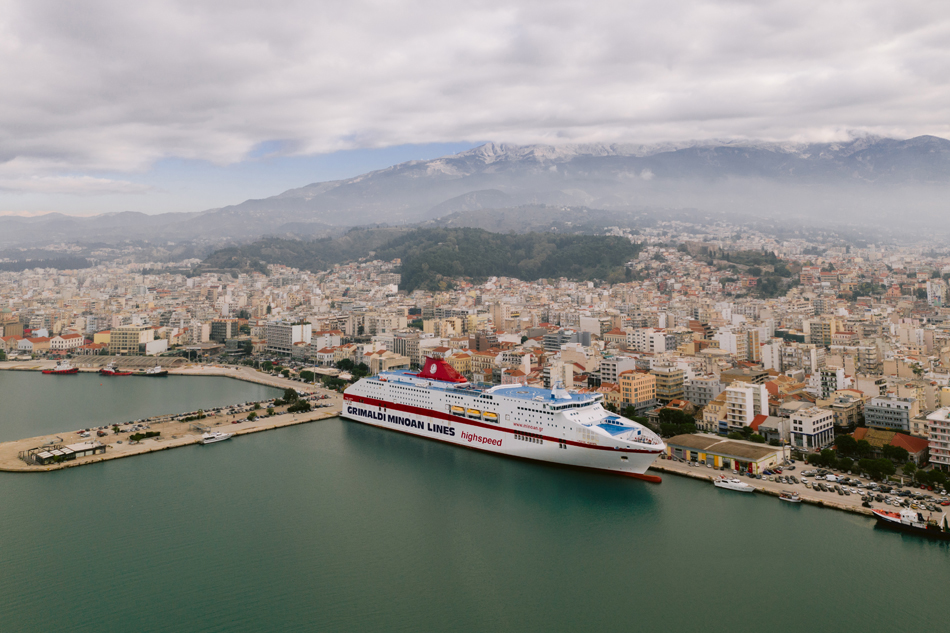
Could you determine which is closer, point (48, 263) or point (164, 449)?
point (164, 449)

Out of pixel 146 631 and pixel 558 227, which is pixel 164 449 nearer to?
pixel 146 631

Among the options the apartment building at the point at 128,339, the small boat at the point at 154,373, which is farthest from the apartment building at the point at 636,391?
the apartment building at the point at 128,339

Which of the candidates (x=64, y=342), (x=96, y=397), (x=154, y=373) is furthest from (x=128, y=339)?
(x=96, y=397)

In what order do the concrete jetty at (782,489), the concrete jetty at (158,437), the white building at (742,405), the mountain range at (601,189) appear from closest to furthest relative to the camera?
the concrete jetty at (782,489), the concrete jetty at (158,437), the white building at (742,405), the mountain range at (601,189)

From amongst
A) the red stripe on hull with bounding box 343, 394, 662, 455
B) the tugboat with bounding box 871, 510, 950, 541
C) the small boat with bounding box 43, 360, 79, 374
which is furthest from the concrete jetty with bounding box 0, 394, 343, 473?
the tugboat with bounding box 871, 510, 950, 541

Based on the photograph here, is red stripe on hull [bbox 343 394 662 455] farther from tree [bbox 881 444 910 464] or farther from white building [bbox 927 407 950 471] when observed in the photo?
white building [bbox 927 407 950 471]

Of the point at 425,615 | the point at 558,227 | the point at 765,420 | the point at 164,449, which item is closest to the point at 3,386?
the point at 164,449

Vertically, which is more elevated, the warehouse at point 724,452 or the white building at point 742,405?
the white building at point 742,405

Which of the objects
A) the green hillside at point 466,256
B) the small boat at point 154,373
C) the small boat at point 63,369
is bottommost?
the small boat at point 154,373

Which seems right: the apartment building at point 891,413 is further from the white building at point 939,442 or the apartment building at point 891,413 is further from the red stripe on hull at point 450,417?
the red stripe on hull at point 450,417
